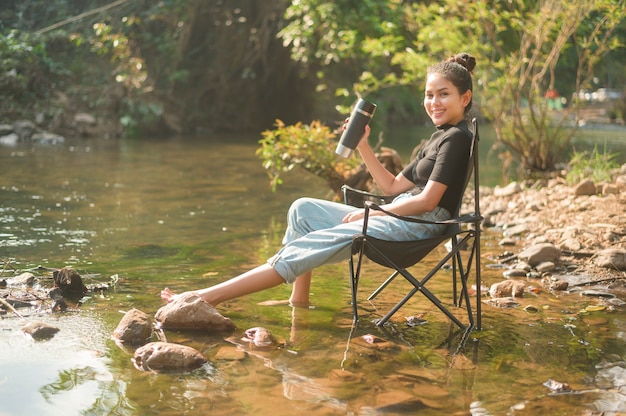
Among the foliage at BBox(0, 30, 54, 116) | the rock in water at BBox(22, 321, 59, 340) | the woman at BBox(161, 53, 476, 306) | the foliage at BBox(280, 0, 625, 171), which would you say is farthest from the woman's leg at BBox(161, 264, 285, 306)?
the foliage at BBox(0, 30, 54, 116)

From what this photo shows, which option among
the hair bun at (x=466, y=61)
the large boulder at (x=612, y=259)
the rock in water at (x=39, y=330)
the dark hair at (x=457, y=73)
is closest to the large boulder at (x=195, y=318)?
the rock in water at (x=39, y=330)

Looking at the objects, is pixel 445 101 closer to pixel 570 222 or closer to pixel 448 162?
pixel 448 162

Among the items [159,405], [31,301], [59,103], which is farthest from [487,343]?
[59,103]

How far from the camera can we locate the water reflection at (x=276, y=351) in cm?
311

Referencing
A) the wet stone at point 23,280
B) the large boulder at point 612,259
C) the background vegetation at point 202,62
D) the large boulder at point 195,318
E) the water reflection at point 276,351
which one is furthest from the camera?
the background vegetation at point 202,62

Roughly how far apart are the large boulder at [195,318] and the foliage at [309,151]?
3803 millimetres

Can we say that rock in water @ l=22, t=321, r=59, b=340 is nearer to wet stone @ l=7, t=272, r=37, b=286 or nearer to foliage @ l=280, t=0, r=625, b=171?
wet stone @ l=7, t=272, r=37, b=286

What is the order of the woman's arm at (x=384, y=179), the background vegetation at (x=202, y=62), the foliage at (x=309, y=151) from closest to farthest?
the woman's arm at (x=384, y=179), the foliage at (x=309, y=151), the background vegetation at (x=202, y=62)

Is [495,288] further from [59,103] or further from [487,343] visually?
[59,103]

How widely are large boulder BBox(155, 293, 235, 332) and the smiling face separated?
4.68 feet

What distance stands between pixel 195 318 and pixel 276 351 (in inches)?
18.6

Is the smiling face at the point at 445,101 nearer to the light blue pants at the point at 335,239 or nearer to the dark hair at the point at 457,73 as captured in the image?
the dark hair at the point at 457,73

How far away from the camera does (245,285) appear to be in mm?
4172

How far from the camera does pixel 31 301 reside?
14.4 ft
